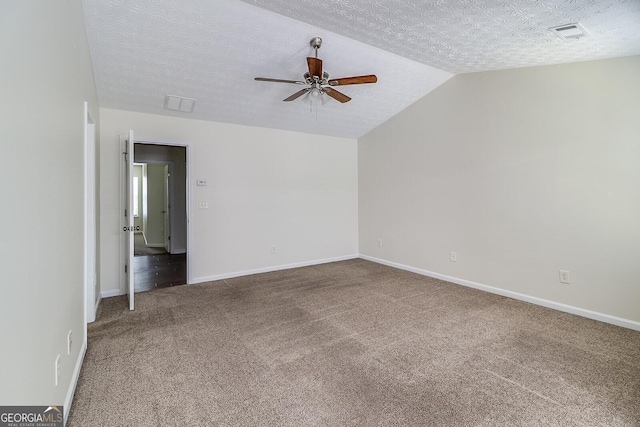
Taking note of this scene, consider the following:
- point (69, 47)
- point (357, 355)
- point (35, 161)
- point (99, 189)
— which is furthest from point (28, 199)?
point (99, 189)

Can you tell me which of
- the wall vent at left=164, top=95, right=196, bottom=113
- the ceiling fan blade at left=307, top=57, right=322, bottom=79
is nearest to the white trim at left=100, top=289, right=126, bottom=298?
the wall vent at left=164, top=95, right=196, bottom=113

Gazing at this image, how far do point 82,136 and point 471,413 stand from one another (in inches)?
137

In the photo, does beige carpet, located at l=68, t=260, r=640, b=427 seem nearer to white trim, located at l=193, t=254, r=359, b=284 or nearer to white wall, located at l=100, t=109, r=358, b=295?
white trim, located at l=193, t=254, r=359, b=284

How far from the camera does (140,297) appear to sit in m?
3.85

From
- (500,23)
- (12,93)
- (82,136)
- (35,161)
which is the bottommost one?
(35,161)

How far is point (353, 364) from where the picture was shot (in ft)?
7.61

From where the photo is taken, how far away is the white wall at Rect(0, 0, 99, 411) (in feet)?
3.43

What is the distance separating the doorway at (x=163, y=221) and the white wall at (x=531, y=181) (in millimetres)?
3952

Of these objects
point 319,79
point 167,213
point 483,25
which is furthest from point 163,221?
point 483,25

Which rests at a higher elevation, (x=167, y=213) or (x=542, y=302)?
(x=167, y=213)

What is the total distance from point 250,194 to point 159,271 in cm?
225

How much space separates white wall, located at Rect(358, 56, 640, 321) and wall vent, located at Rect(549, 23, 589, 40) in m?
0.77

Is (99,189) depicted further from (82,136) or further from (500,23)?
(500,23)

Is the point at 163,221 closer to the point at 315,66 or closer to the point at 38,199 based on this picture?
the point at 315,66
